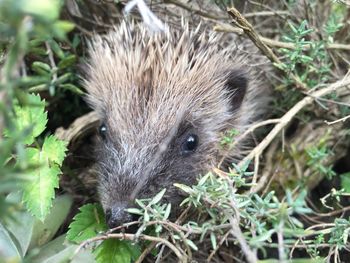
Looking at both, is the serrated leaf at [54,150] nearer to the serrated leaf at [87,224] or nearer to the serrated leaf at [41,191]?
the serrated leaf at [41,191]

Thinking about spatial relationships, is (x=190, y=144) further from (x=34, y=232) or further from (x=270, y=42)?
(x=34, y=232)

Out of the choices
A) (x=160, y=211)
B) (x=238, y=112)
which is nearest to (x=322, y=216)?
(x=238, y=112)

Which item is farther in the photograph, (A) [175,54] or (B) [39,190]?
(A) [175,54]

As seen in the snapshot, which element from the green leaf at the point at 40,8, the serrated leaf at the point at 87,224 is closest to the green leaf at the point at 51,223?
the serrated leaf at the point at 87,224

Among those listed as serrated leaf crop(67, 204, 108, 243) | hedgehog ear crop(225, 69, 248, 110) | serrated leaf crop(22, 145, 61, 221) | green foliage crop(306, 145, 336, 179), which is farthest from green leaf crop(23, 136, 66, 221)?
green foliage crop(306, 145, 336, 179)

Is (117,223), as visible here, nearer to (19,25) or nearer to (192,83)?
(192,83)

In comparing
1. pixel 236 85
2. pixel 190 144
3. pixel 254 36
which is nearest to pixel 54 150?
pixel 190 144
